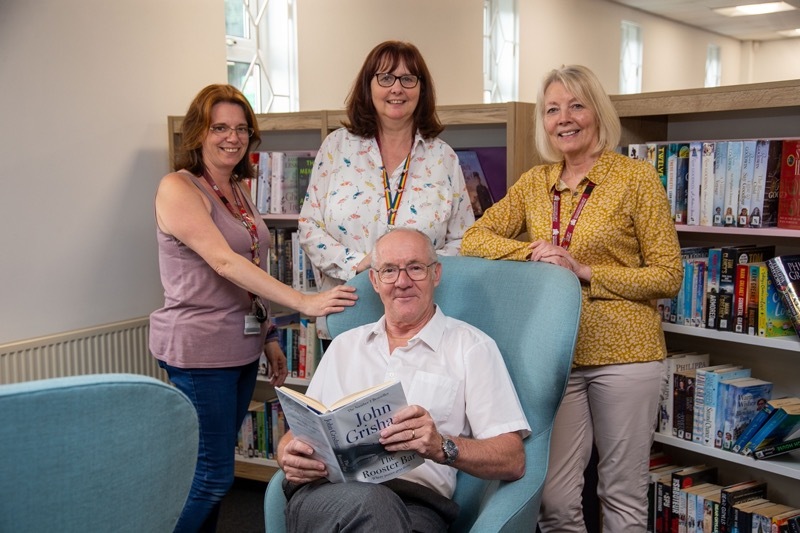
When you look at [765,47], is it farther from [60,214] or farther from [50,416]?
[50,416]

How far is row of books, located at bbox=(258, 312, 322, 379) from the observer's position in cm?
356

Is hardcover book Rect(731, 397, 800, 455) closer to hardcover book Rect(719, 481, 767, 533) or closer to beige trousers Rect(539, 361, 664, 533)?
hardcover book Rect(719, 481, 767, 533)

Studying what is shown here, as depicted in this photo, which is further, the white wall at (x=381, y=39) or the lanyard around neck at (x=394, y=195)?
the white wall at (x=381, y=39)

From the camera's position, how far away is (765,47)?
41.5 feet

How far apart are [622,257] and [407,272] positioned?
0.59 m

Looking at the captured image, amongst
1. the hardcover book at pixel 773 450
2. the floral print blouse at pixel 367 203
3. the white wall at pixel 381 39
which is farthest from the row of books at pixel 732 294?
the white wall at pixel 381 39

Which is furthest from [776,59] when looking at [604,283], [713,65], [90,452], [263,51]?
[90,452]

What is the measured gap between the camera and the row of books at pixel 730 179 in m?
2.50

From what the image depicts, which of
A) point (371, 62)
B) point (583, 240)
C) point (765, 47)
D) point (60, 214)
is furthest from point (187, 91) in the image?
point (765, 47)

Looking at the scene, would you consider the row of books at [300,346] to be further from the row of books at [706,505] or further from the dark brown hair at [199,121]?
the row of books at [706,505]

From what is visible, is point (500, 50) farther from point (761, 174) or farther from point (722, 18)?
point (761, 174)

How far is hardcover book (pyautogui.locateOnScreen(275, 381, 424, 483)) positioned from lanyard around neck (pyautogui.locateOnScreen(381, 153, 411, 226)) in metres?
0.91

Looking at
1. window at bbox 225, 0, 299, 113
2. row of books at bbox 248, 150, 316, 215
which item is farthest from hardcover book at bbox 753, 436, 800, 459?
window at bbox 225, 0, 299, 113

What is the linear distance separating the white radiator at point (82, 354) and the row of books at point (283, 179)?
30.7 inches
